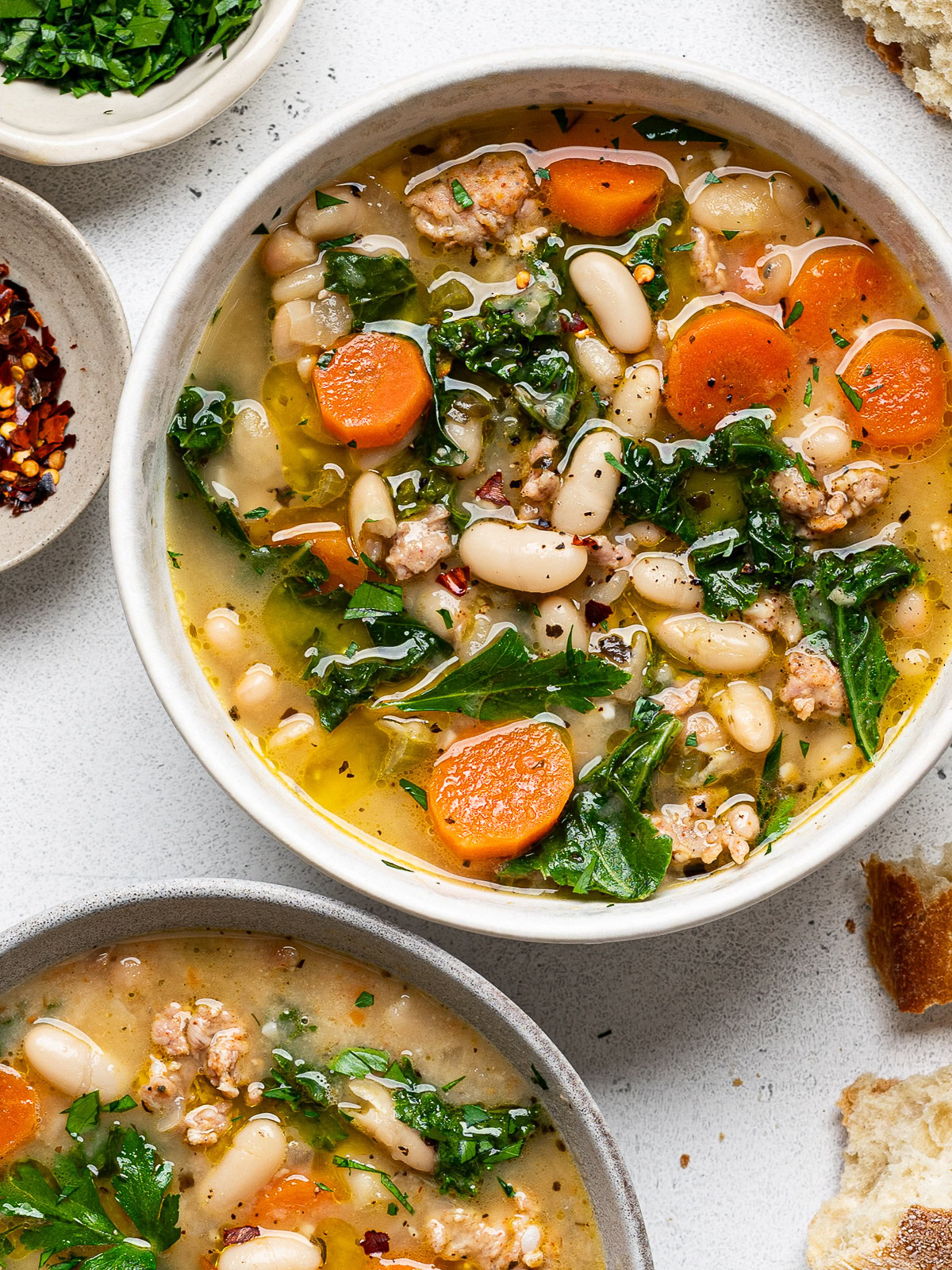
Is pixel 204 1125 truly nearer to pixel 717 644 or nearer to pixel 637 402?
pixel 717 644

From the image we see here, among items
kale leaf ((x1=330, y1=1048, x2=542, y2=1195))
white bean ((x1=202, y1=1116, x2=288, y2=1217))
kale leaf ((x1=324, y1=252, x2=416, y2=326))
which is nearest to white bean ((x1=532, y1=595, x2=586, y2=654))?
kale leaf ((x1=324, y1=252, x2=416, y2=326))

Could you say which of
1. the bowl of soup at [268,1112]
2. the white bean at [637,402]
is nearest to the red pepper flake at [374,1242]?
the bowl of soup at [268,1112]

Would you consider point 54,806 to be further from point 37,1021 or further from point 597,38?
point 597,38

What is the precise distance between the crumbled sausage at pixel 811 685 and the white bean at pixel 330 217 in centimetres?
121

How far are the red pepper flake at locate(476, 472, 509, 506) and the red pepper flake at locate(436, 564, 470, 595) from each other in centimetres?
14

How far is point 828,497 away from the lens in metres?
2.26

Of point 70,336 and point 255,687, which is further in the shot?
point 70,336

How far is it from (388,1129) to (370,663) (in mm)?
931

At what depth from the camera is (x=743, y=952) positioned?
104 inches

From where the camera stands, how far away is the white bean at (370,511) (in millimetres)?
2225

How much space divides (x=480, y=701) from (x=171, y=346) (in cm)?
88

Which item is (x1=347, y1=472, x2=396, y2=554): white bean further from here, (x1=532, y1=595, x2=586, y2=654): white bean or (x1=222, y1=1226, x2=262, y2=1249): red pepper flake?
(x1=222, y1=1226, x2=262, y2=1249): red pepper flake

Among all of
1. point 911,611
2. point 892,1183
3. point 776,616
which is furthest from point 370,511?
point 892,1183

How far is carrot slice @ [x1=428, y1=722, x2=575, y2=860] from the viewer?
2248mm
